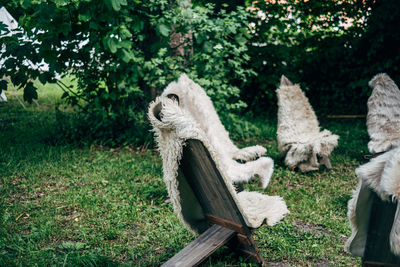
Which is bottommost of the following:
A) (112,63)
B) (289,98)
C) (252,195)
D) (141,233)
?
(141,233)

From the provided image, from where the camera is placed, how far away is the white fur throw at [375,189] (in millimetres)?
1335

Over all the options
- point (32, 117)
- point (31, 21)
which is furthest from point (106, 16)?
point (32, 117)

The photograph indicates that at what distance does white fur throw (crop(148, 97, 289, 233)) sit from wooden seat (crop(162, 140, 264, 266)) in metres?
0.05

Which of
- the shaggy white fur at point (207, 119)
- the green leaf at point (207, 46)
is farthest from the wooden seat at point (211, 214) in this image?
the green leaf at point (207, 46)

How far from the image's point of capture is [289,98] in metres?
4.99

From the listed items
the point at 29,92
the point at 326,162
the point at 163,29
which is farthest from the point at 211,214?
the point at 29,92

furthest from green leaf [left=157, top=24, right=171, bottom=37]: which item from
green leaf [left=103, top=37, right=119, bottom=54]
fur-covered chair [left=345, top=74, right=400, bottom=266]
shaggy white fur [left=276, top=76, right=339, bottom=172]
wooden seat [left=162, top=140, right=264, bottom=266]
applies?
fur-covered chair [left=345, top=74, right=400, bottom=266]

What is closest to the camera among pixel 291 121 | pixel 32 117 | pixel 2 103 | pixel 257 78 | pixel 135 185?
pixel 135 185

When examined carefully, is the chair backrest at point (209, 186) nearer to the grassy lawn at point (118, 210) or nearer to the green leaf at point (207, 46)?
the grassy lawn at point (118, 210)

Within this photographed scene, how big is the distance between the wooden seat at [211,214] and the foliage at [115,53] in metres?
1.83

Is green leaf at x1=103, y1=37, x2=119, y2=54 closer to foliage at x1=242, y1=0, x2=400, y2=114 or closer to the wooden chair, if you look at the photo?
the wooden chair

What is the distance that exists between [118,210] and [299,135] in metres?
2.80

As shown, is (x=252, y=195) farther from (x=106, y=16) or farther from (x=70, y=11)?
(x=70, y=11)

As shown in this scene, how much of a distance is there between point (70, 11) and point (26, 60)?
86 centimetres
